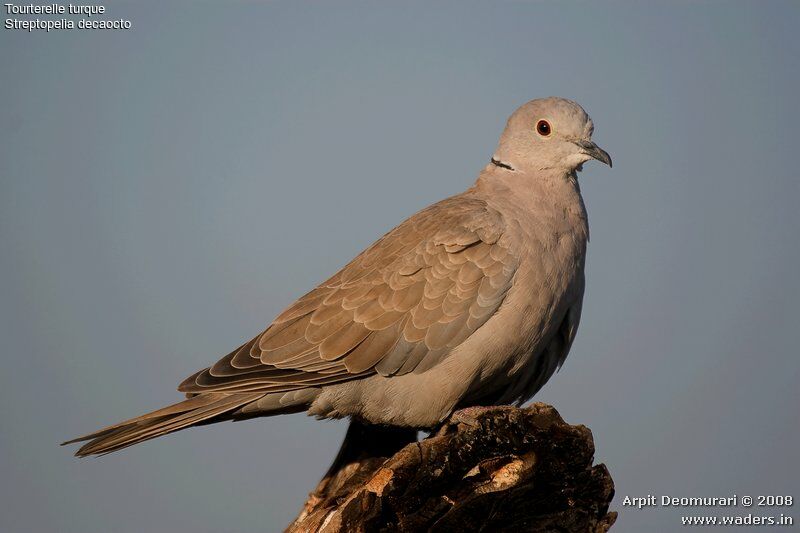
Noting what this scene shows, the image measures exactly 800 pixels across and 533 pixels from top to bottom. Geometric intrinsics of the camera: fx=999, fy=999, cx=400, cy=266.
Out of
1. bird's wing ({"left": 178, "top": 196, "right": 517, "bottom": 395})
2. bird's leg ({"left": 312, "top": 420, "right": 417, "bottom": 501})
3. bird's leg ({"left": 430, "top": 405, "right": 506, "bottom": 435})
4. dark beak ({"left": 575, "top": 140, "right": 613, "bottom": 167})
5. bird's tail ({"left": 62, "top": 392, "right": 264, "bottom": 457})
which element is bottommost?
bird's leg ({"left": 312, "top": 420, "right": 417, "bottom": 501})

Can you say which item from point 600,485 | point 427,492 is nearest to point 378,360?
point 427,492

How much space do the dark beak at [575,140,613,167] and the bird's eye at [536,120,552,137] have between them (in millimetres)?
227

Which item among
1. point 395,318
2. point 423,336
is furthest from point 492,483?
point 395,318

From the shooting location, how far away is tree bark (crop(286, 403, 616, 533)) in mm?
5023

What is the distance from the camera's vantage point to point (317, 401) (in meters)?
6.20

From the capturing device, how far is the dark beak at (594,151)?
21.9 feet

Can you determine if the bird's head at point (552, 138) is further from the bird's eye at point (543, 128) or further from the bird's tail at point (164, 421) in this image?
the bird's tail at point (164, 421)

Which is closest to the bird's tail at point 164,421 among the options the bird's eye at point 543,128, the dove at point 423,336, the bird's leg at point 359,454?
the dove at point 423,336

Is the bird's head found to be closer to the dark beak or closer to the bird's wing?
the dark beak

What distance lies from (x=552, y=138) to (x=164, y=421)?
10.4 feet

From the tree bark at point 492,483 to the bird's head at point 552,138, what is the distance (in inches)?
84.8

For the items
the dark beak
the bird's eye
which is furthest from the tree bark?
the bird's eye

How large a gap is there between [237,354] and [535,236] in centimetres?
202

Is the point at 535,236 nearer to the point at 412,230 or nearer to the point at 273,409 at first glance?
the point at 412,230
